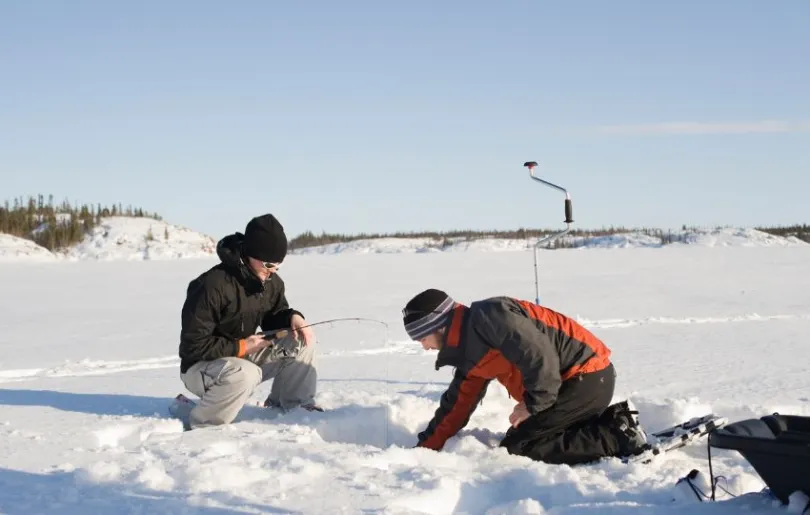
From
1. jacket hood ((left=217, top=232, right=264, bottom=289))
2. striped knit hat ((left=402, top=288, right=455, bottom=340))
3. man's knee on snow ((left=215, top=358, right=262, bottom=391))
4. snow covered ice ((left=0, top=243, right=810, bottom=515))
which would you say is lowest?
snow covered ice ((left=0, top=243, right=810, bottom=515))

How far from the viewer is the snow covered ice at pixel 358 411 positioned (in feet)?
9.89

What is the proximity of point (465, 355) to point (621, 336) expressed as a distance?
477cm

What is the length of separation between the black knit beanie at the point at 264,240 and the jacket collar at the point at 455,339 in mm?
1215

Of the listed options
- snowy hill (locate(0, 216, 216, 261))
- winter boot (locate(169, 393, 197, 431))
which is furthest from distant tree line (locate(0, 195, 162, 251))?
winter boot (locate(169, 393, 197, 431))

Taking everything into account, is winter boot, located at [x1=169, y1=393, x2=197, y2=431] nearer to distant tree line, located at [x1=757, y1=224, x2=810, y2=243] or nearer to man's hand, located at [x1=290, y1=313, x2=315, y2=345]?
man's hand, located at [x1=290, y1=313, x2=315, y2=345]

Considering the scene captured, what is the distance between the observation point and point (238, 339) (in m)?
4.66

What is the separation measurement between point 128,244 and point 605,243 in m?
16.6

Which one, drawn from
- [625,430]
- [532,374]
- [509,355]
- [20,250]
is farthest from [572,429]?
[20,250]

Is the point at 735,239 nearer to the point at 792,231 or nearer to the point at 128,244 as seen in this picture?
the point at 792,231

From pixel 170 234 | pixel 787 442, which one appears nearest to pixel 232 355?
pixel 787 442

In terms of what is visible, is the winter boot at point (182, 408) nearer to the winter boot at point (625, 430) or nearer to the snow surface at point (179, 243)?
the winter boot at point (625, 430)

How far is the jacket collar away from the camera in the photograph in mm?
3795

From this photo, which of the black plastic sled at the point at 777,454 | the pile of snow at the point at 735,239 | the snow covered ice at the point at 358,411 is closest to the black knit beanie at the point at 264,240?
the snow covered ice at the point at 358,411

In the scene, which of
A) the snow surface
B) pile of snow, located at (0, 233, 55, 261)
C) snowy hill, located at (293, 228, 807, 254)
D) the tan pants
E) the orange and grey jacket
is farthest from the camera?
snowy hill, located at (293, 228, 807, 254)
